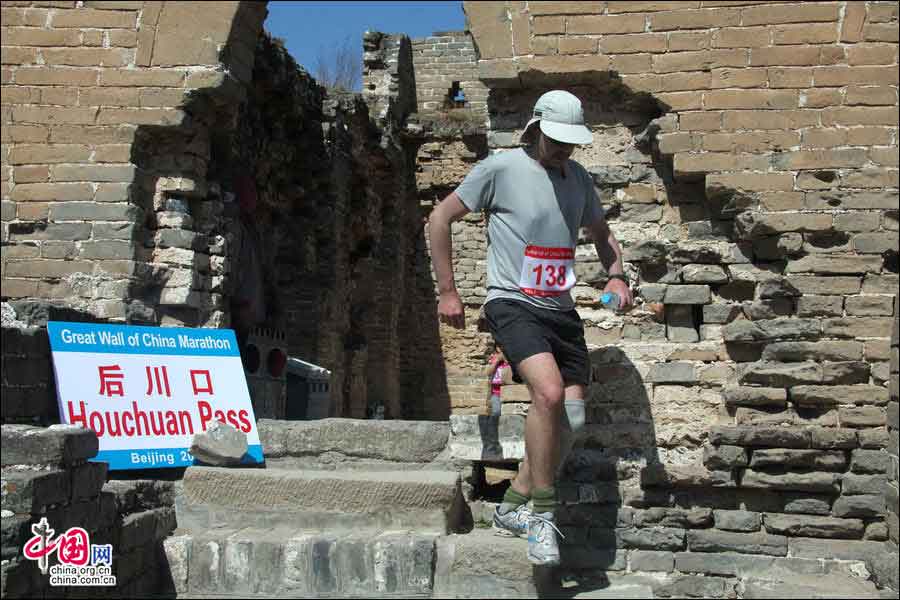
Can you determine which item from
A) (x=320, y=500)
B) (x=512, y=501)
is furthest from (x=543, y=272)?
(x=320, y=500)

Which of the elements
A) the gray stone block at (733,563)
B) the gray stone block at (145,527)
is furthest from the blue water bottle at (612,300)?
the gray stone block at (145,527)

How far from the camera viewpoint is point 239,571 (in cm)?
391

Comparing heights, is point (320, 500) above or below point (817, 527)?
above

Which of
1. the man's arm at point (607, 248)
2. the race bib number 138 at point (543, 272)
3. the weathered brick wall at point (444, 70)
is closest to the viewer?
the race bib number 138 at point (543, 272)

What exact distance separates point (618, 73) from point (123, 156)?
112 inches

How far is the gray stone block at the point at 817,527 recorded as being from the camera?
4.49 metres

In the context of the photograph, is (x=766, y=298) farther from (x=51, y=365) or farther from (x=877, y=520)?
(x=51, y=365)

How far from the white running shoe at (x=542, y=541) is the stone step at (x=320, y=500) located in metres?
0.59

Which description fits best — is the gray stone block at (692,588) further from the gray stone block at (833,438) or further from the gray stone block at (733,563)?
the gray stone block at (833,438)

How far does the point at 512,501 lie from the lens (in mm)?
3865

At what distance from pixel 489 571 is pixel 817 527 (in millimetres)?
1806

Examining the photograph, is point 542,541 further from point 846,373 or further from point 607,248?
point 846,373

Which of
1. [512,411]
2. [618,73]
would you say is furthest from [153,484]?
[618,73]

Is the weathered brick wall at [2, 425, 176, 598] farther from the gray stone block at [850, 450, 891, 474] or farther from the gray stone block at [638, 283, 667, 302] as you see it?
the gray stone block at [850, 450, 891, 474]
